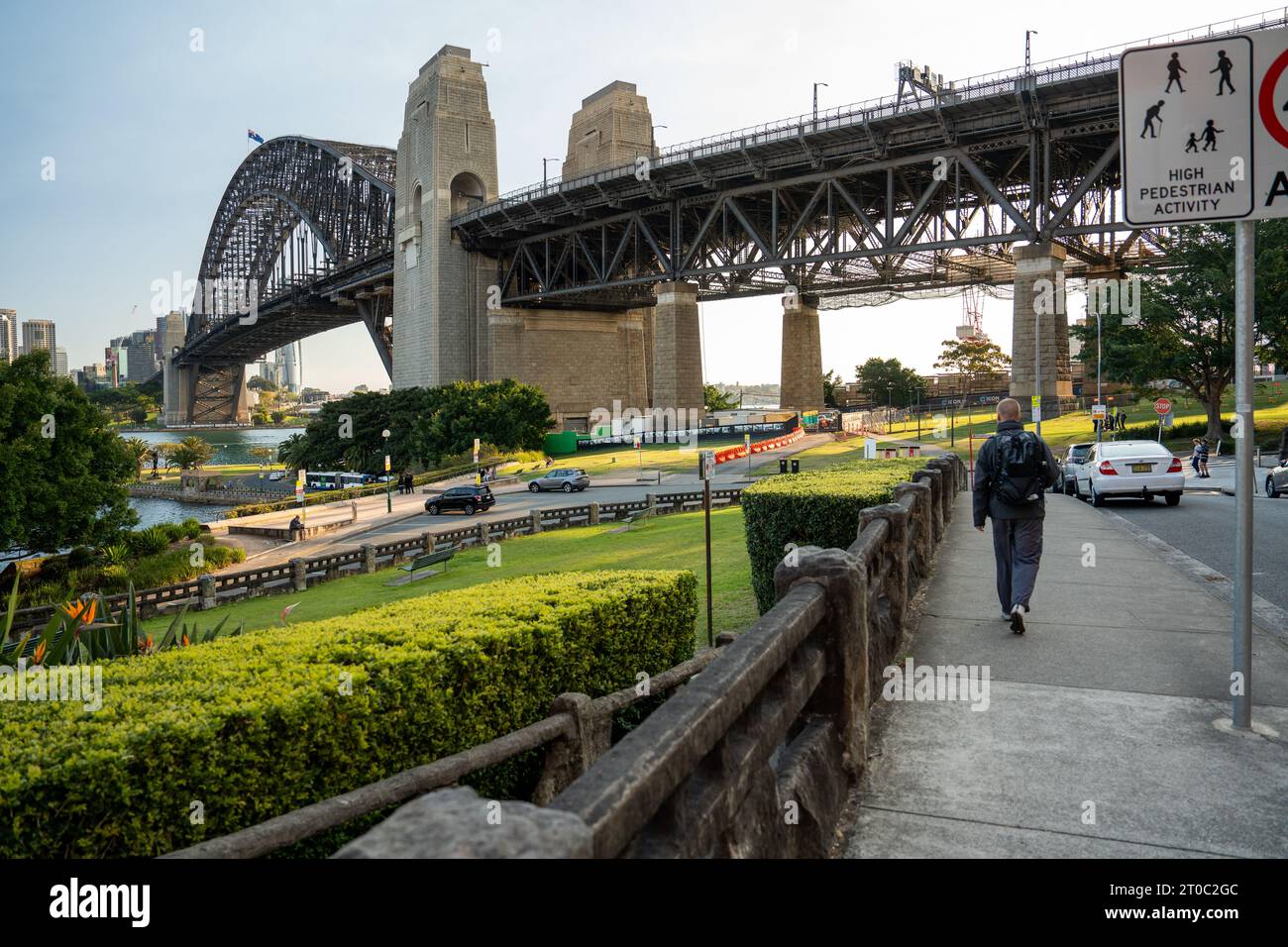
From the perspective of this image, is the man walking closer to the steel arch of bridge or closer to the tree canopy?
the tree canopy

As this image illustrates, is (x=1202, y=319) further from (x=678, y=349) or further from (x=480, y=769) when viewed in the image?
(x=480, y=769)

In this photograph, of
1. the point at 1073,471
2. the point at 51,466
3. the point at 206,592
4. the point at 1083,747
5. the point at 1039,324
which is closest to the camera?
the point at 1083,747

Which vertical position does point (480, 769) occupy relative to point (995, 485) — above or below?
below

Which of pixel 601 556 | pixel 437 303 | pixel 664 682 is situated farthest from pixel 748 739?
pixel 437 303

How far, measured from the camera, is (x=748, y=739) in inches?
150

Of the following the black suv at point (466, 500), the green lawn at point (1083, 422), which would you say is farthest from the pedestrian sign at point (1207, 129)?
the green lawn at point (1083, 422)

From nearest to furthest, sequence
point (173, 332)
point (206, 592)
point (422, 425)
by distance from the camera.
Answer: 1. point (206, 592)
2. point (422, 425)
3. point (173, 332)

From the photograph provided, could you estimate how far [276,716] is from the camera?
532 centimetres

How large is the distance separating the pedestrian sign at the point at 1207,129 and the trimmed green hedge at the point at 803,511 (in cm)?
592

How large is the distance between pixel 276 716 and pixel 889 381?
12486cm

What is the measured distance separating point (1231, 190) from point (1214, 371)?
5946cm

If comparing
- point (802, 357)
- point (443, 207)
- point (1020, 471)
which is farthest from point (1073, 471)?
point (443, 207)

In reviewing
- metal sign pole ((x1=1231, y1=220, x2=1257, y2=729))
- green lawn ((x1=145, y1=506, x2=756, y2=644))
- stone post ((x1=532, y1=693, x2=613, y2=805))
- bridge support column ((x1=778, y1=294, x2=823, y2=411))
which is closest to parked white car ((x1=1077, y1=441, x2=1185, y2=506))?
green lawn ((x1=145, y1=506, x2=756, y2=644))
